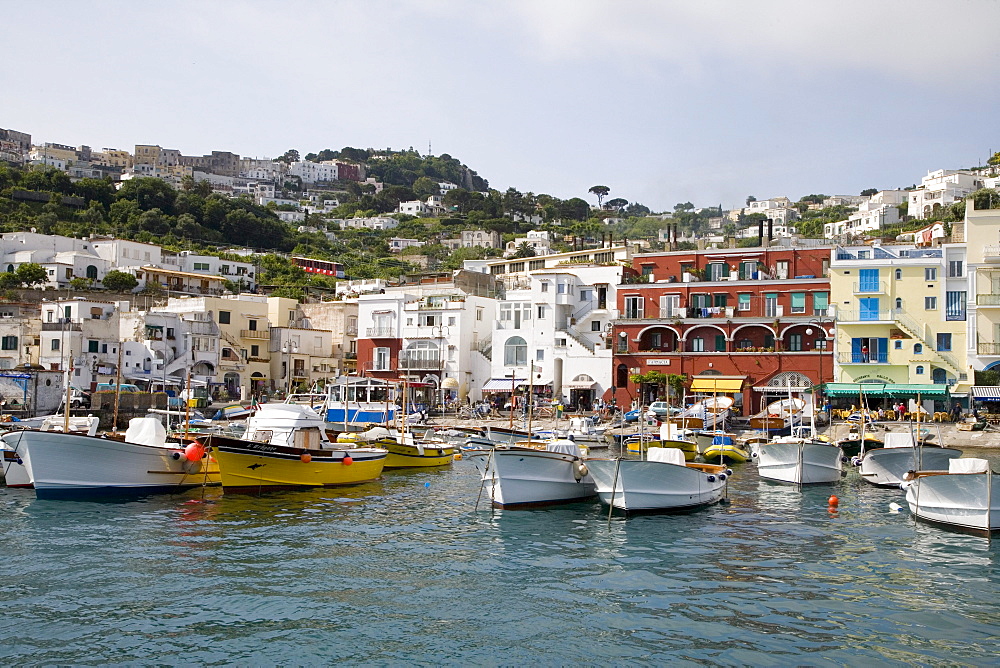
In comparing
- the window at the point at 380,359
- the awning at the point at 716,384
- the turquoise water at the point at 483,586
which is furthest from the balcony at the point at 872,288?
the window at the point at 380,359

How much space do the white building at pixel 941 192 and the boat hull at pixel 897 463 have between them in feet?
346

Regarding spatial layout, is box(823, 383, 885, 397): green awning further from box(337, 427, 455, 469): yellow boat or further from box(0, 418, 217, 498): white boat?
box(0, 418, 217, 498): white boat

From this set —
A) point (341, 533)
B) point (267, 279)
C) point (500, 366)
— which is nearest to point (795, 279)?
point (500, 366)

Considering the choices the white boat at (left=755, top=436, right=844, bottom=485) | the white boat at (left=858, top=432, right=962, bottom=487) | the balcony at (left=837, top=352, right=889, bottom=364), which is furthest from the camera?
the balcony at (left=837, top=352, right=889, bottom=364)

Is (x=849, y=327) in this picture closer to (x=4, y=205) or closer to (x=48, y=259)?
(x=48, y=259)

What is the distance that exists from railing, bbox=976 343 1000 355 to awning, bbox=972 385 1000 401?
2138 mm

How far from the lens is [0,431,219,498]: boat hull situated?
26391mm

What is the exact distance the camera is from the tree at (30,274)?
3004 inches

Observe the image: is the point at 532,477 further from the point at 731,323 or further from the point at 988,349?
the point at 988,349

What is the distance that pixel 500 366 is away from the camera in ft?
220

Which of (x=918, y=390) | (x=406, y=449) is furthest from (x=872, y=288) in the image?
(x=406, y=449)

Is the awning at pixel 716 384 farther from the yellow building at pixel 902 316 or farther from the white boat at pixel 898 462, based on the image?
the white boat at pixel 898 462

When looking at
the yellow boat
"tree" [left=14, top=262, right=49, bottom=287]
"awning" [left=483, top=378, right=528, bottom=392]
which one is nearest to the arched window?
"awning" [left=483, top=378, right=528, bottom=392]

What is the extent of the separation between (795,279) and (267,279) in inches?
2517
